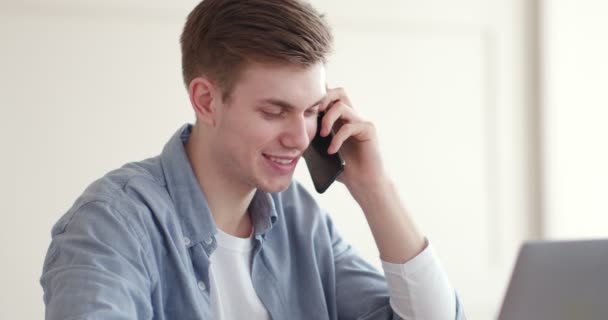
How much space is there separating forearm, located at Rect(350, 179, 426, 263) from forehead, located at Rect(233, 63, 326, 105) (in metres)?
0.24

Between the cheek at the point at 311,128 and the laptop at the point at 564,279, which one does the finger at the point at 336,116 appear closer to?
the cheek at the point at 311,128

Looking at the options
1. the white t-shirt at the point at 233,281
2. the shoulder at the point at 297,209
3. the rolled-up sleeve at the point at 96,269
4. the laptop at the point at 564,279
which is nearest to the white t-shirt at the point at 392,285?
the white t-shirt at the point at 233,281

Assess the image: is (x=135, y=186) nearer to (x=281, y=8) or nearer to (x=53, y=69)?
(x=281, y=8)

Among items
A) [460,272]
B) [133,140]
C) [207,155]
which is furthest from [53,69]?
[460,272]

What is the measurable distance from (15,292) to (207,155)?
1.01 meters

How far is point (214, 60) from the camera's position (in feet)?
4.66

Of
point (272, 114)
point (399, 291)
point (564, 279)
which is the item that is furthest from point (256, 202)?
point (564, 279)

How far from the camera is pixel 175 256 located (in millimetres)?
1297

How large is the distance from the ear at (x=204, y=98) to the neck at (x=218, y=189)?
0.11 ft

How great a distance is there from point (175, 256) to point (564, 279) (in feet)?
1.98

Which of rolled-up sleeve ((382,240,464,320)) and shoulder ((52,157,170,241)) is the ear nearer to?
shoulder ((52,157,170,241))

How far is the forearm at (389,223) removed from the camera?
147 centimetres

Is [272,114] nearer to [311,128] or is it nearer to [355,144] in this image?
[311,128]

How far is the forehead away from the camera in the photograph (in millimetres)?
1369
